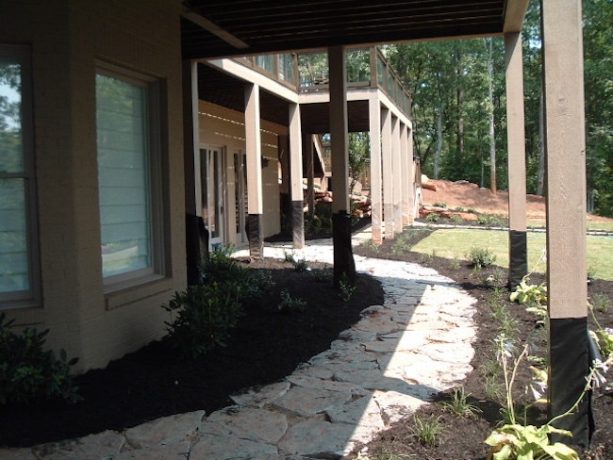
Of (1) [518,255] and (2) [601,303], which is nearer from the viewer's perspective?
(2) [601,303]

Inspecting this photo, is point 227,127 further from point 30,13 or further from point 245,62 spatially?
point 30,13

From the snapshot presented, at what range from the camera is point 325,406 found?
12.9 ft

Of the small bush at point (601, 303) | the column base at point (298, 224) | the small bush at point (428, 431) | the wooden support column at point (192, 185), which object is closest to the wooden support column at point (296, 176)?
the column base at point (298, 224)

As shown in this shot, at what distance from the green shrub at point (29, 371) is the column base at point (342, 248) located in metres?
4.31

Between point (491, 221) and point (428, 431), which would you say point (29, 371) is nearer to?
point (428, 431)

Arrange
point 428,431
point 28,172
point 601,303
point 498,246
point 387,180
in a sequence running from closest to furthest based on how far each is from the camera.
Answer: point 428,431, point 28,172, point 601,303, point 498,246, point 387,180

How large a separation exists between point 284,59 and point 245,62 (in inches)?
100

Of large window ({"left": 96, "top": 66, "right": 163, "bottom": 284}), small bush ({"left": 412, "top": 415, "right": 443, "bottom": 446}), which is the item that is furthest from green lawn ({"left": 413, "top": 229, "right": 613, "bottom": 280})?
large window ({"left": 96, "top": 66, "right": 163, "bottom": 284})

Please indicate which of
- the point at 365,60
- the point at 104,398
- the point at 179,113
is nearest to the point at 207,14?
the point at 179,113

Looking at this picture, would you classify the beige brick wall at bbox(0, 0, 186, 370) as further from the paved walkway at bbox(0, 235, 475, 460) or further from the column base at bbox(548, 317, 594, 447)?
the column base at bbox(548, 317, 594, 447)

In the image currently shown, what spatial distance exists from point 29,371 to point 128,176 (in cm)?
194

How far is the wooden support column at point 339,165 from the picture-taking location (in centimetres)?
770

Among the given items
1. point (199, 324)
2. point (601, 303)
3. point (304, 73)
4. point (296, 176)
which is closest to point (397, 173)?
point (304, 73)

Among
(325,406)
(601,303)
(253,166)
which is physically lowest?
(325,406)
